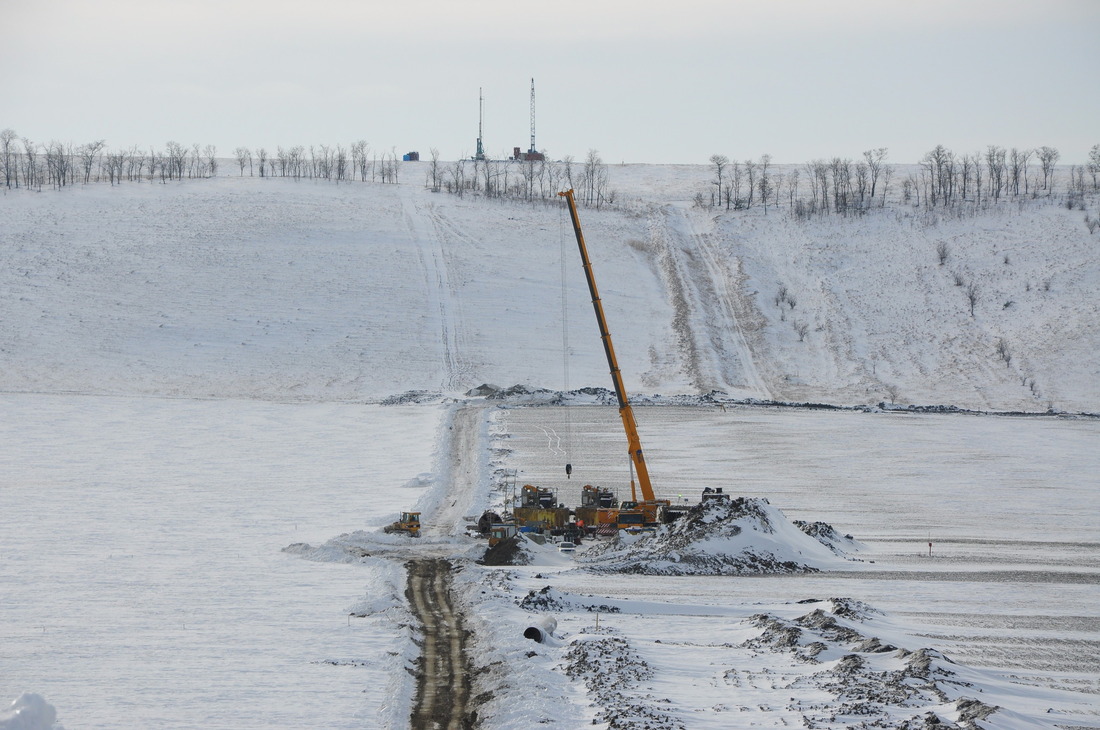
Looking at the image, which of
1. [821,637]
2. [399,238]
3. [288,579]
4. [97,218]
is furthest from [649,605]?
[97,218]

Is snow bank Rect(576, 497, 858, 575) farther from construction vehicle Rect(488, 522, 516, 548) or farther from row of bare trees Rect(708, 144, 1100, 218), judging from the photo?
row of bare trees Rect(708, 144, 1100, 218)

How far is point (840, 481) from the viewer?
136ft

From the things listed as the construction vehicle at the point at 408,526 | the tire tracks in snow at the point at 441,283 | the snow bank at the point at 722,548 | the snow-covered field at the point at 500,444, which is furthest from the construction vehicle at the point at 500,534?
the tire tracks in snow at the point at 441,283

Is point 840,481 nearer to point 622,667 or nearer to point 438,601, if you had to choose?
point 438,601

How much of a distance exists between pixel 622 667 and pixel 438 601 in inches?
260

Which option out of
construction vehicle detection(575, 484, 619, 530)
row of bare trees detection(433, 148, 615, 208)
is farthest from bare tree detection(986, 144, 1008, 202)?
construction vehicle detection(575, 484, 619, 530)

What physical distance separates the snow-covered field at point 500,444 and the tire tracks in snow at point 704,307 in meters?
0.45

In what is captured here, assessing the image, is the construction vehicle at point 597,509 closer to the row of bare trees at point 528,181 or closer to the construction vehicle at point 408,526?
the construction vehicle at point 408,526

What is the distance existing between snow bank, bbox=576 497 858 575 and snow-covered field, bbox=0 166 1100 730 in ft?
2.66

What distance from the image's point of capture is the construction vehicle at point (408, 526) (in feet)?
100

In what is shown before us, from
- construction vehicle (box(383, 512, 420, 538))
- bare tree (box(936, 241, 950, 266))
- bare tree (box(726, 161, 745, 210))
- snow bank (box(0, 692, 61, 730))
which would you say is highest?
bare tree (box(726, 161, 745, 210))

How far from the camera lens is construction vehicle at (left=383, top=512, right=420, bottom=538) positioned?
30578mm

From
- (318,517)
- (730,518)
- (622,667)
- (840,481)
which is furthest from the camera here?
(840,481)

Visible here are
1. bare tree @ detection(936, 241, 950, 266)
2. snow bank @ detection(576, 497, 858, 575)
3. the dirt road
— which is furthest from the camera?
bare tree @ detection(936, 241, 950, 266)
